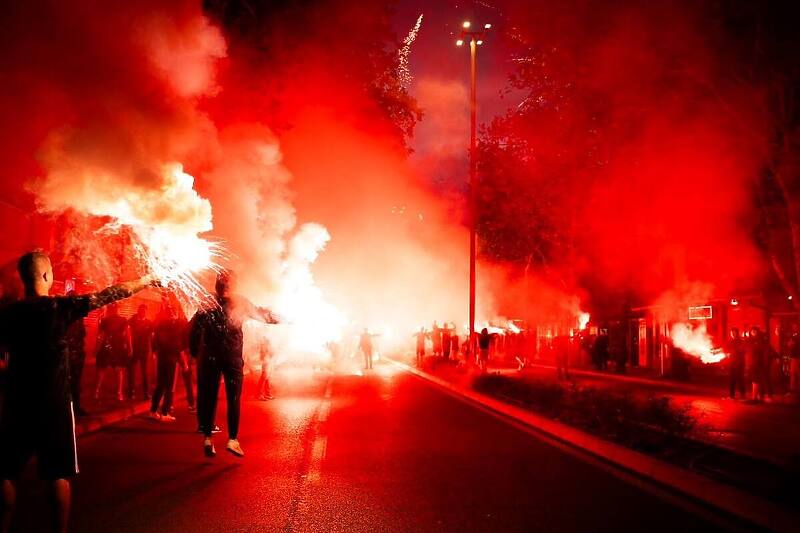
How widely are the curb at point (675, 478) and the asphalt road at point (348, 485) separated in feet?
1.11

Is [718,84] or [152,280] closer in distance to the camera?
[152,280]

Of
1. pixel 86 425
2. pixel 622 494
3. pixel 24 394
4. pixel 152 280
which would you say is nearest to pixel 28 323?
pixel 24 394

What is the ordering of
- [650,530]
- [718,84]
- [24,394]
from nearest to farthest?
[24,394]
[650,530]
[718,84]

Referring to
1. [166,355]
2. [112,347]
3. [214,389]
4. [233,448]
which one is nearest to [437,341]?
[112,347]

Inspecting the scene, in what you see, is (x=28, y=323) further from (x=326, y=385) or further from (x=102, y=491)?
(x=326, y=385)

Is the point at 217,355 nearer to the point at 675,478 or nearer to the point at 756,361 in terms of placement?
the point at 675,478

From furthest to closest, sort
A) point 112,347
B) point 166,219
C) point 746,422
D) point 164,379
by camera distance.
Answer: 1. point 112,347
2. point 746,422
3. point 164,379
4. point 166,219

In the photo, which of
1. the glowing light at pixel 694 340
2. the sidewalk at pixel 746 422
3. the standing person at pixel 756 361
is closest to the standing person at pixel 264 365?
the sidewalk at pixel 746 422

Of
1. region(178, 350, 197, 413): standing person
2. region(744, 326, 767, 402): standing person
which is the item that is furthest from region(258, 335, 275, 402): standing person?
region(744, 326, 767, 402): standing person

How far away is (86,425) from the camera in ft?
33.0

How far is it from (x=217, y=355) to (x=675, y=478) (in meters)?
4.99

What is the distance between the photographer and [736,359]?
1669cm

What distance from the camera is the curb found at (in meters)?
5.72

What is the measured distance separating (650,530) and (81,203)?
6064 millimetres
